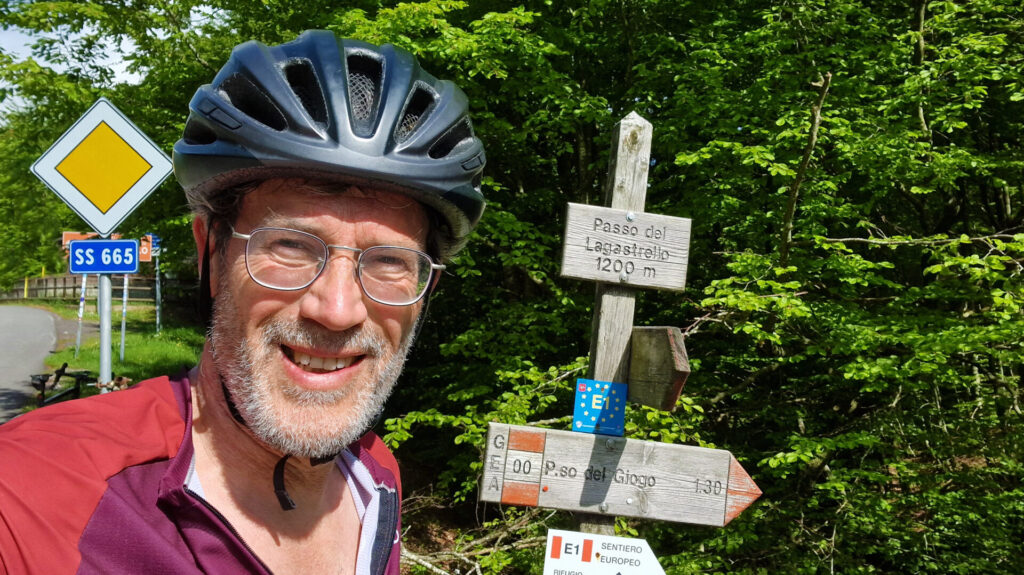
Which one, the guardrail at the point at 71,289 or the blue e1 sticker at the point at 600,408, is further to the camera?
the guardrail at the point at 71,289

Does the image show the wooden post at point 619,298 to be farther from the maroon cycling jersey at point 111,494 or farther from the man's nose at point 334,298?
the maroon cycling jersey at point 111,494

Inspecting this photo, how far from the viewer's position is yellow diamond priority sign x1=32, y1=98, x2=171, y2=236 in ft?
13.0

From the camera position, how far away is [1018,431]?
5297mm

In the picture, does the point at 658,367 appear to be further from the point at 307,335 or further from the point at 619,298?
the point at 307,335

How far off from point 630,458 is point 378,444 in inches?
54.5

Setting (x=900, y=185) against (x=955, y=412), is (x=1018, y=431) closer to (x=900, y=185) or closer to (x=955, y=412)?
(x=955, y=412)

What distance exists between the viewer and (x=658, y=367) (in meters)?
2.77

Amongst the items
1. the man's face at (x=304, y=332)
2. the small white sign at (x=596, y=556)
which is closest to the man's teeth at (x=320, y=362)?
the man's face at (x=304, y=332)

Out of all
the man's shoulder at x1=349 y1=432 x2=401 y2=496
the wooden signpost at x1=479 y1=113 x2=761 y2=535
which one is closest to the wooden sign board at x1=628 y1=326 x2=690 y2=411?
the wooden signpost at x1=479 y1=113 x2=761 y2=535

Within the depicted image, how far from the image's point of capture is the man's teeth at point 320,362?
4.51ft

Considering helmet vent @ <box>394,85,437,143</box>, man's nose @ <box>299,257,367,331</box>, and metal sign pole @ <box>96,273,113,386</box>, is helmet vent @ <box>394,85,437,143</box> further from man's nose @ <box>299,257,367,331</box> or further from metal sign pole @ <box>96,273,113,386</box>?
metal sign pole @ <box>96,273,113,386</box>

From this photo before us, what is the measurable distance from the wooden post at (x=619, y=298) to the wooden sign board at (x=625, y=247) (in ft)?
0.30

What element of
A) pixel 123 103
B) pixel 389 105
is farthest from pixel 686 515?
pixel 123 103

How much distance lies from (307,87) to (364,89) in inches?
4.9
